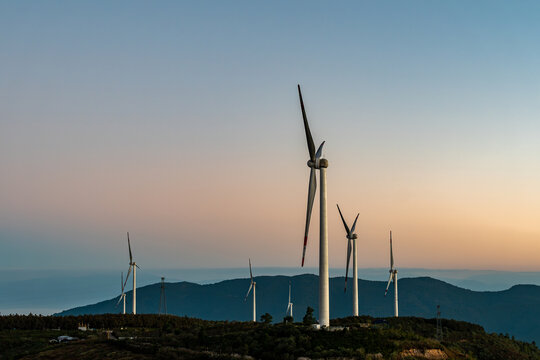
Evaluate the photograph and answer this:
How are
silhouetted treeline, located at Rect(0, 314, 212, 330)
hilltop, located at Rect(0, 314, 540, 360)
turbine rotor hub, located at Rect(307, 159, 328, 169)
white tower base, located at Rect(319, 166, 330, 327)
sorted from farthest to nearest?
silhouetted treeline, located at Rect(0, 314, 212, 330) < turbine rotor hub, located at Rect(307, 159, 328, 169) < white tower base, located at Rect(319, 166, 330, 327) < hilltop, located at Rect(0, 314, 540, 360)

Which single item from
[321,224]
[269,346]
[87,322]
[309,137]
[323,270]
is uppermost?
[309,137]

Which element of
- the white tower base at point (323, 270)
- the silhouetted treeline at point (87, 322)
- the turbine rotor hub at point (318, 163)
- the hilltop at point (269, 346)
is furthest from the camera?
the silhouetted treeline at point (87, 322)

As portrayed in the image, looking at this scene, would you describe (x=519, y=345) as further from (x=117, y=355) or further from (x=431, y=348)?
(x=117, y=355)

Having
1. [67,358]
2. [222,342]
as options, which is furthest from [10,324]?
[222,342]

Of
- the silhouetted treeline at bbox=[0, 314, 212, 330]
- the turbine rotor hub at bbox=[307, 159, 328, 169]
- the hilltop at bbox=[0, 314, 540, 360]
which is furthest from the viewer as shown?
the silhouetted treeline at bbox=[0, 314, 212, 330]

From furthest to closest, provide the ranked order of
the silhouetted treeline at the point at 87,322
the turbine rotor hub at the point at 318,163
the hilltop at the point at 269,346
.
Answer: the silhouetted treeline at the point at 87,322, the turbine rotor hub at the point at 318,163, the hilltop at the point at 269,346

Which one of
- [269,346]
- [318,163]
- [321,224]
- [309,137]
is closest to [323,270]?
[321,224]

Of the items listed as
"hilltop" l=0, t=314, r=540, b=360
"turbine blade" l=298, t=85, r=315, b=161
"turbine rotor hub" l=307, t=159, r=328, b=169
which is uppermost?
"turbine blade" l=298, t=85, r=315, b=161

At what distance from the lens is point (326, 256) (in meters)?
86.9

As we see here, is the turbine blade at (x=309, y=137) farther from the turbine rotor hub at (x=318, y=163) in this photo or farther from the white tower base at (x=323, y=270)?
the white tower base at (x=323, y=270)

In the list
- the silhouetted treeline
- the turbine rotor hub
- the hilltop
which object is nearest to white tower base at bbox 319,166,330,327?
the hilltop

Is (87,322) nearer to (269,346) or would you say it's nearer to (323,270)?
(323,270)

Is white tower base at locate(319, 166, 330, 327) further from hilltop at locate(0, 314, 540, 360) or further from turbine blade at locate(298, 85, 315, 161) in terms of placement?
turbine blade at locate(298, 85, 315, 161)

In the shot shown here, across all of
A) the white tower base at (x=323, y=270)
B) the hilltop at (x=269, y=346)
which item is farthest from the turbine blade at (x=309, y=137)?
the hilltop at (x=269, y=346)
